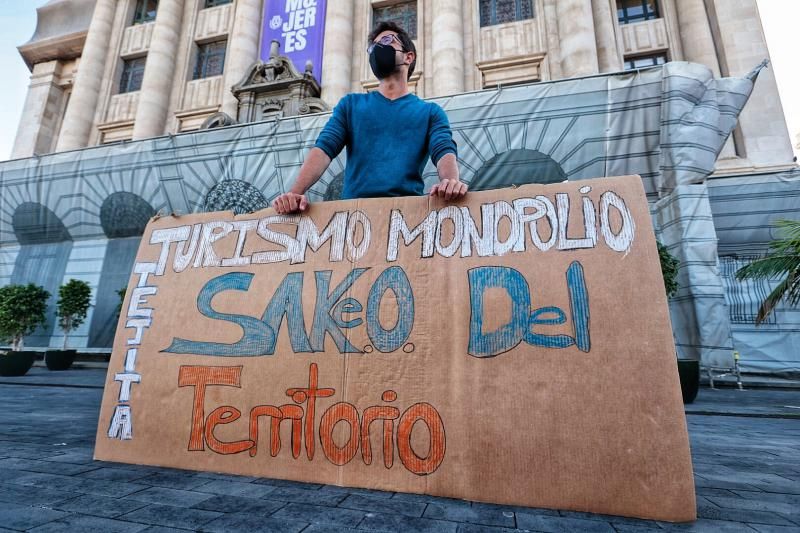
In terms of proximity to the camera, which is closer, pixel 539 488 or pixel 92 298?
pixel 539 488

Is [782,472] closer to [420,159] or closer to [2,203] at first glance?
[420,159]

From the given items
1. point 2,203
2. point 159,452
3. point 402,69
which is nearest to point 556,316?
point 402,69

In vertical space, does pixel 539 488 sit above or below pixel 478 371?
below

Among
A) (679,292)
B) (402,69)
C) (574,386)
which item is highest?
(402,69)

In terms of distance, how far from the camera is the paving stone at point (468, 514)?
1.02m

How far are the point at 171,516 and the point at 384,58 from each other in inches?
81.5

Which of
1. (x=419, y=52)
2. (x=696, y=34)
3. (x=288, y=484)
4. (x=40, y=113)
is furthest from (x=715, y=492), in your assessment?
(x=40, y=113)

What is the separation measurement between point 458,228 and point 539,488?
93 centimetres

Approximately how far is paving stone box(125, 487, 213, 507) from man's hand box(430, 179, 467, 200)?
1354 mm

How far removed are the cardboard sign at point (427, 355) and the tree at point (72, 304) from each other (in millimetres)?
7609

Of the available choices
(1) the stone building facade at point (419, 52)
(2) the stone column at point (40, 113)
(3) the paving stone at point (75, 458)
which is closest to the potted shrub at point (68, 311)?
(1) the stone building facade at point (419, 52)

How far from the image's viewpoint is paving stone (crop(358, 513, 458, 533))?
37.8 inches

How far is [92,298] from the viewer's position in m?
7.62

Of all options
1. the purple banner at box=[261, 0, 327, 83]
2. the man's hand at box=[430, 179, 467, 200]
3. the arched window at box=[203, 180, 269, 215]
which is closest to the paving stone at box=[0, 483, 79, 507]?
the man's hand at box=[430, 179, 467, 200]
